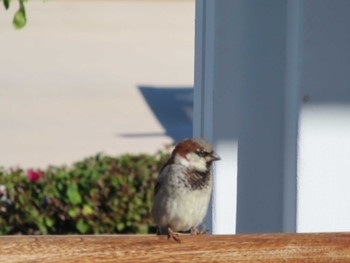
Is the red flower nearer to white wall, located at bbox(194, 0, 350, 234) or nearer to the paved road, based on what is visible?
white wall, located at bbox(194, 0, 350, 234)

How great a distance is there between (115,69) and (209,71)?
38.5 feet

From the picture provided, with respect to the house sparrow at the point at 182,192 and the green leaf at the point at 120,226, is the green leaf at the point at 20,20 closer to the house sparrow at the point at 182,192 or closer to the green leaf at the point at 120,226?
the house sparrow at the point at 182,192

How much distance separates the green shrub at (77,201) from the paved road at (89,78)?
3.87m

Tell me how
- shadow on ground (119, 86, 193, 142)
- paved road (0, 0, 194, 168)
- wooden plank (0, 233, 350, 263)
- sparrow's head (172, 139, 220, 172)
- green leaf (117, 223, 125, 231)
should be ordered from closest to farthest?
1. wooden plank (0, 233, 350, 263)
2. sparrow's head (172, 139, 220, 172)
3. green leaf (117, 223, 125, 231)
4. paved road (0, 0, 194, 168)
5. shadow on ground (119, 86, 193, 142)

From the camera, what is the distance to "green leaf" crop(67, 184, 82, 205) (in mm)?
6242

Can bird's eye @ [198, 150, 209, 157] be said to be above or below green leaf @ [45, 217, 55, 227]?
above

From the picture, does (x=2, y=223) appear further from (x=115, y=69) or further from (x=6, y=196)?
(x=115, y=69)

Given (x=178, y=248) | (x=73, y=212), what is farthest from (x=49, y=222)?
(x=178, y=248)

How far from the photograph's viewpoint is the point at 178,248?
286 cm

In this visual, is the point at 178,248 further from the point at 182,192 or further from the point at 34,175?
the point at 34,175

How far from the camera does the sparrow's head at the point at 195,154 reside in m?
3.25

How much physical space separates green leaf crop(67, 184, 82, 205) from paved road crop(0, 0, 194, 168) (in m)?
4.06

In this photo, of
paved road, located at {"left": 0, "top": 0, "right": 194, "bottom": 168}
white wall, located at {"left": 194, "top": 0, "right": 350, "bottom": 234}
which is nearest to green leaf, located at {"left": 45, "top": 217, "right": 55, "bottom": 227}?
white wall, located at {"left": 194, "top": 0, "right": 350, "bottom": 234}

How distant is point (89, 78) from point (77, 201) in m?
8.75
